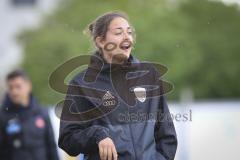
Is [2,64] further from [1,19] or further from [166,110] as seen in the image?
[166,110]

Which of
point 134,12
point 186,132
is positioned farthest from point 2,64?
point 186,132

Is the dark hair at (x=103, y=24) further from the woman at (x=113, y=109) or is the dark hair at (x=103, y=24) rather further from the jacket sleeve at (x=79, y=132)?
the jacket sleeve at (x=79, y=132)

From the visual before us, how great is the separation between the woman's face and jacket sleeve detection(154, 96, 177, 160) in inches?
12.8

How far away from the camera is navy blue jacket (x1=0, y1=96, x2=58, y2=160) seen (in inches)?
304

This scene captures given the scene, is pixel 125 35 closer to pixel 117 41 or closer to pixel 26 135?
pixel 117 41

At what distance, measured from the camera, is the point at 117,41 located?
15.2ft

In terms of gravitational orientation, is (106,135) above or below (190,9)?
below

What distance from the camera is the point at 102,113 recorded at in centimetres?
456

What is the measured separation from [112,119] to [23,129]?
3324 mm

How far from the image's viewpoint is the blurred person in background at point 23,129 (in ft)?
25.3

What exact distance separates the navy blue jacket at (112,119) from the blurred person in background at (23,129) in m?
3.13

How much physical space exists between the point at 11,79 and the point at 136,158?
356 centimetres

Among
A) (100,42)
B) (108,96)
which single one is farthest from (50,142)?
(108,96)

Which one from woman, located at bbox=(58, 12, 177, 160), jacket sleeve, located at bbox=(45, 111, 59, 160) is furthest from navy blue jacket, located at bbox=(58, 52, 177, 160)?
jacket sleeve, located at bbox=(45, 111, 59, 160)
